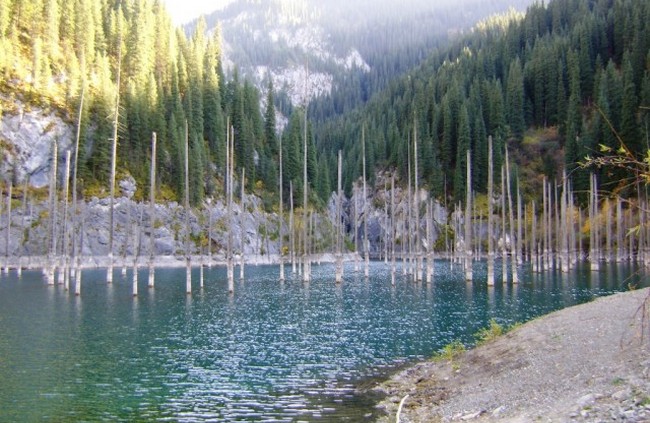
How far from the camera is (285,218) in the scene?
11300 centimetres

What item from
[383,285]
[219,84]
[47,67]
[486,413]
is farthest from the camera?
[219,84]

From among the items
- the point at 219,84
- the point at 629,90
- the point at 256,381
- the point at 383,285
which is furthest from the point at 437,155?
the point at 256,381

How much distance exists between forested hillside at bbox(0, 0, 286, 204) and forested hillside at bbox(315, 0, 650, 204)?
4163 cm

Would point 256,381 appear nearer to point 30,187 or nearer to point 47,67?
point 30,187

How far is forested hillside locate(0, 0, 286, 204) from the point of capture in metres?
93.2

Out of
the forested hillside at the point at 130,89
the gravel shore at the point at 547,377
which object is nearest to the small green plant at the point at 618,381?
the gravel shore at the point at 547,377

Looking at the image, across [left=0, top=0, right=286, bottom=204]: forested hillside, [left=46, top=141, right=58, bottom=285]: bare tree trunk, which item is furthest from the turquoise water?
[left=0, top=0, right=286, bottom=204]: forested hillside

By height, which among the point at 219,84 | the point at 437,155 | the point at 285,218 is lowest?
the point at 285,218

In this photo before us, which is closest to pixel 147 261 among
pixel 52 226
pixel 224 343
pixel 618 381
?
pixel 52 226

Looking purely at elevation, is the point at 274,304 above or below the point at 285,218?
below

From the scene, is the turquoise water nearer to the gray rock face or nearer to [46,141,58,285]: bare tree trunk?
[46,141,58,285]: bare tree trunk

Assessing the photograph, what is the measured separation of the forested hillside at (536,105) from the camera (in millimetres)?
115000

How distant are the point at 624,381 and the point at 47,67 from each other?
104396 millimetres

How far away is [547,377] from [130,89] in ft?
349
